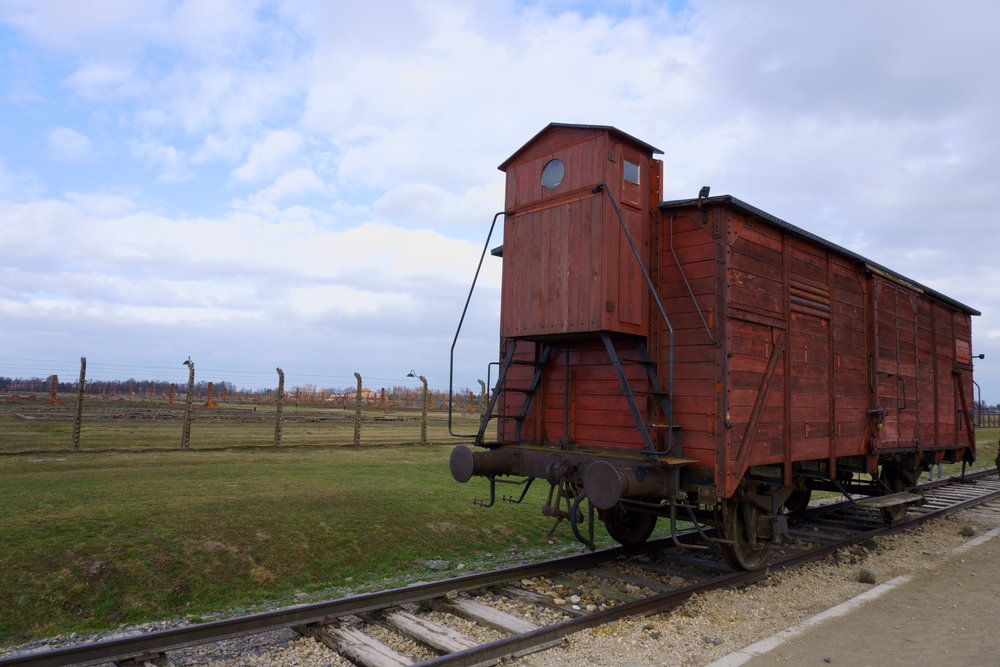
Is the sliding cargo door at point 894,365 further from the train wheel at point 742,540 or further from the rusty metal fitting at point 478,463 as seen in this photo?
the rusty metal fitting at point 478,463

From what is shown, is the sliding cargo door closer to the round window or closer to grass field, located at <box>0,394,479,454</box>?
the round window

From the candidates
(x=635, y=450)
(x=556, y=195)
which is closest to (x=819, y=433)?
(x=635, y=450)

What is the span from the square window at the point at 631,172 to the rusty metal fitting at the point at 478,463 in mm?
3283

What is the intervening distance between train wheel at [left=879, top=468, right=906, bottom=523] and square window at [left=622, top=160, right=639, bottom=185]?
6975 mm

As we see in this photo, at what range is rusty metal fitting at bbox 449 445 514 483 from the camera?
6.45m

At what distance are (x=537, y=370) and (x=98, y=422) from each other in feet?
71.6

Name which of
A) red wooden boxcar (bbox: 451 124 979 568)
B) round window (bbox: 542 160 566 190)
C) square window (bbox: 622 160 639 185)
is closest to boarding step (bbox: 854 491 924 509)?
red wooden boxcar (bbox: 451 124 979 568)

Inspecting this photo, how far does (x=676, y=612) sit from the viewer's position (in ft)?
17.1

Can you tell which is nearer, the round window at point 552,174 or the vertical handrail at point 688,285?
the vertical handrail at point 688,285

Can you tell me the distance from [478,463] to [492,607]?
5.61ft

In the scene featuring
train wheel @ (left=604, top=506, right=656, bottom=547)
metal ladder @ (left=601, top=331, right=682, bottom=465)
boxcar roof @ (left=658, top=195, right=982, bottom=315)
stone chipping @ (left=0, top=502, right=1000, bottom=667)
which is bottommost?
stone chipping @ (left=0, top=502, right=1000, bottom=667)

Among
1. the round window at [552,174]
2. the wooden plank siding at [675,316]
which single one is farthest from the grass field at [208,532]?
the round window at [552,174]

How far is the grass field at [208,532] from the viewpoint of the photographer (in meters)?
5.39

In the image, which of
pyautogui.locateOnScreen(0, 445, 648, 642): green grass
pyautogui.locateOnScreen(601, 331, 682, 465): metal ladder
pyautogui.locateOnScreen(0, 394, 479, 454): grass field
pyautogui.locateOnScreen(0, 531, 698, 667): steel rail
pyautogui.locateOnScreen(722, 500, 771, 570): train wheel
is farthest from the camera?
pyautogui.locateOnScreen(0, 394, 479, 454): grass field
